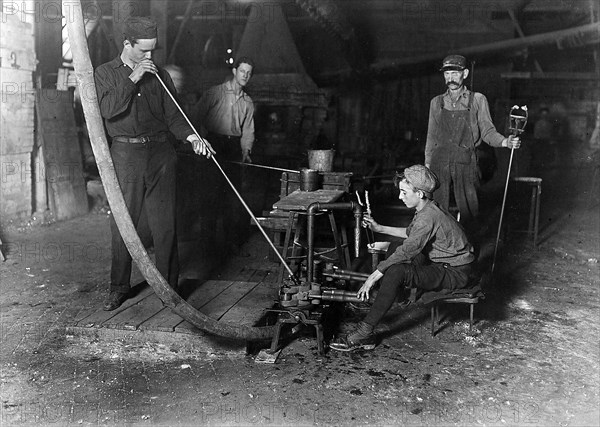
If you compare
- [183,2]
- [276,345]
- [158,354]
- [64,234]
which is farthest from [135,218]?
[183,2]

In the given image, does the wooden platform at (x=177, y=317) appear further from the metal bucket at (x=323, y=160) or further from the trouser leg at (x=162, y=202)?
the metal bucket at (x=323, y=160)

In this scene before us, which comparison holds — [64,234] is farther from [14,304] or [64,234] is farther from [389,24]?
[389,24]

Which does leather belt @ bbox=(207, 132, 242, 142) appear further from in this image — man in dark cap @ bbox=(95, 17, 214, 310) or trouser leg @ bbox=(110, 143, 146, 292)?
trouser leg @ bbox=(110, 143, 146, 292)

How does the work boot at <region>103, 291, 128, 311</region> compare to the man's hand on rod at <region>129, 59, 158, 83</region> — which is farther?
the work boot at <region>103, 291, 128, 311</region>

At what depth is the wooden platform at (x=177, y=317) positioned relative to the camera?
4148mm

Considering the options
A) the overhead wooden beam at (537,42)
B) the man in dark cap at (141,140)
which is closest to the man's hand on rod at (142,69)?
the man in dark cap at (141,140)

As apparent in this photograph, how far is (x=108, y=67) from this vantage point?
4379 millimetres

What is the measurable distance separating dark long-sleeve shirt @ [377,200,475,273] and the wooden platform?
1.01 meters

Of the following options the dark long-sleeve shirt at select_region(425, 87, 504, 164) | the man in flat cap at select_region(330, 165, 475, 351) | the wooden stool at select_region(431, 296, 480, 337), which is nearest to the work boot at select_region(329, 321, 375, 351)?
the man in flat cap at select_region(330, 165, 475, 351)

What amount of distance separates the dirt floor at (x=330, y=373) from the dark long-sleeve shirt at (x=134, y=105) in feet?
5.21

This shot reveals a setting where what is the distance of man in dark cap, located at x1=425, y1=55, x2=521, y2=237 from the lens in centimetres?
600

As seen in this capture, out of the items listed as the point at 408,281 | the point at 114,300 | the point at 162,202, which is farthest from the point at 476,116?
the point at 114,300

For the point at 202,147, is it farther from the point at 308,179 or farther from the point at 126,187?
the point at 308,179

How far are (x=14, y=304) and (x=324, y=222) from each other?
10.1 ft
